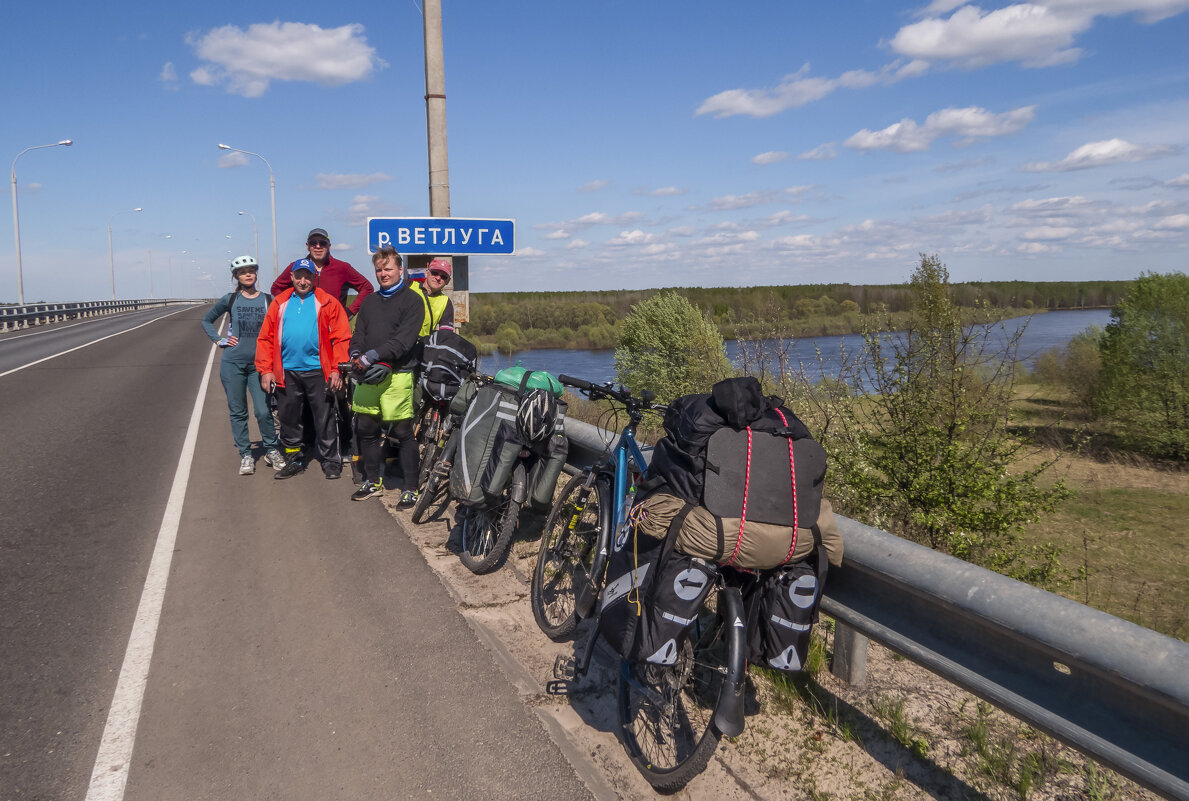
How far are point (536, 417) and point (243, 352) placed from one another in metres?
4.28

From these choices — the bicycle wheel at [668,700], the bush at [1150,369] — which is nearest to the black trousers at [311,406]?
the bicycle wheel at [668,700]

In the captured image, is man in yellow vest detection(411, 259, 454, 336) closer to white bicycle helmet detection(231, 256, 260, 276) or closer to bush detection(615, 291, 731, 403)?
white bicycle helmet detection(231, 256, 260, 276)

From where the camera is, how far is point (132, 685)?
11.7 ft

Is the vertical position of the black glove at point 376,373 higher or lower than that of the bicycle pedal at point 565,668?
higher

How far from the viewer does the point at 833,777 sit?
9.52 feet

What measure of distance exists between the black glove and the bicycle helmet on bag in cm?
189

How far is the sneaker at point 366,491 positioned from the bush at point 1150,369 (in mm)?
35635

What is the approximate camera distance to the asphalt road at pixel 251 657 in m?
2.95

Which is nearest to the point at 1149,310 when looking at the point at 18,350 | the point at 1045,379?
the point at 1045,379

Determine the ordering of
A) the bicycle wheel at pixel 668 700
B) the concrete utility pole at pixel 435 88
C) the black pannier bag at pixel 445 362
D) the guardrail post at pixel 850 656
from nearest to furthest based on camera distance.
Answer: the bicycle wheel at pixel 668 700, the guardrail post at pixel 850 656, the black pannier bag at pixel 445 362, the concrete utility pole at pixel 435 88

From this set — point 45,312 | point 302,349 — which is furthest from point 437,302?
point 45,312

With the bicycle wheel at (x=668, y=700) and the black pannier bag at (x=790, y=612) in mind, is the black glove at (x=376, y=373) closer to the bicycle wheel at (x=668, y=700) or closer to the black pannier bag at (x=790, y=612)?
the bicycle wheel at (x=668, y=700)

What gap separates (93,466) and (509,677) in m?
6.07

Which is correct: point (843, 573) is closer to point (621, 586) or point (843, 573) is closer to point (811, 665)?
point (811, 665)
